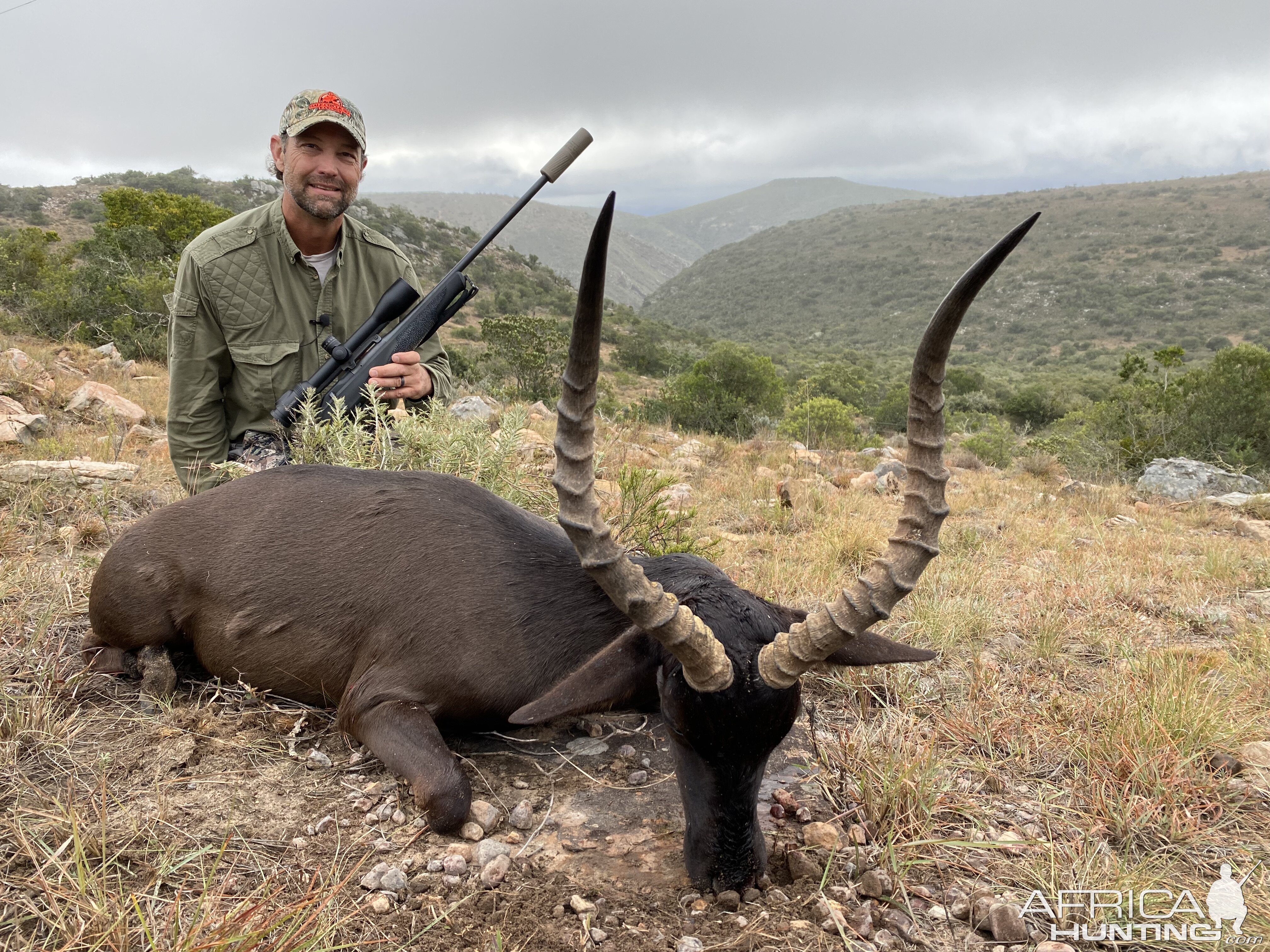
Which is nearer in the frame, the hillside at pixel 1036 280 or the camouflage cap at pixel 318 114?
the camouflage cap at pixel 318 114

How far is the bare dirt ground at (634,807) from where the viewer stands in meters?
2.24

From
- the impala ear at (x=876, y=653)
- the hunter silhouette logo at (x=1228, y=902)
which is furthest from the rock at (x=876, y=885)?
the hunter silhouette logo at (x=1228, y=902)

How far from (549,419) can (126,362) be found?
7132 mm

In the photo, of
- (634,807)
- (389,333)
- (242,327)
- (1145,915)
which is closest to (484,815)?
(634,807)

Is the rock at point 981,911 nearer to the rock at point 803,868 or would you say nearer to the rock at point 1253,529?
the rock at point 803,868

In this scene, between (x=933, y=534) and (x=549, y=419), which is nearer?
(x=933, y=534)

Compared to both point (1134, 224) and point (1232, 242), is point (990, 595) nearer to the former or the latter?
point (1232, 242)

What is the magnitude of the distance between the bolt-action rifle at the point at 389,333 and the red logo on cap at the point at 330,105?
43.4 inches

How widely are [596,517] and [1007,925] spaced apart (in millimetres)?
1720

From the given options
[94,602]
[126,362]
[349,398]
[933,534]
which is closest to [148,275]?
[126,362]

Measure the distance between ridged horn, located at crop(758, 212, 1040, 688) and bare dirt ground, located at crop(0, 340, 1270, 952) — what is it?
0.76 meters

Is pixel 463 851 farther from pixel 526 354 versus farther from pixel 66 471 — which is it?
pixel 526 354

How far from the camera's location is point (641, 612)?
2275 millimetres

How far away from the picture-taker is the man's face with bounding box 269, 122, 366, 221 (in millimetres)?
5000
